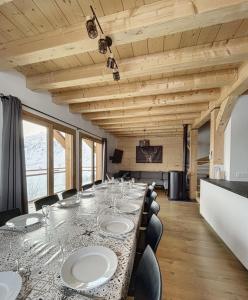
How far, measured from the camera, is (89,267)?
33.1 inches

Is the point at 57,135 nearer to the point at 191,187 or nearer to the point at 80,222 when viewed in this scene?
the point at 80,222

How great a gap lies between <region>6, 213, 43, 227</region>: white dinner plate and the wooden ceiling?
1609mm

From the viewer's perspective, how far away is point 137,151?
776 centimetres

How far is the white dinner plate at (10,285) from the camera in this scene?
65 centimetres

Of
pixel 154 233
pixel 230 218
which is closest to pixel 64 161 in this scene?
pixel 154 233

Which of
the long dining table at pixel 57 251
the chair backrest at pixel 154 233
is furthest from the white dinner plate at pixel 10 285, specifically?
the chair backrest at pixel 154 233

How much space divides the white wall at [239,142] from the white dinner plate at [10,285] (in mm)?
3323

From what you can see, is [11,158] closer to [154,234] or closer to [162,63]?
[154,234]

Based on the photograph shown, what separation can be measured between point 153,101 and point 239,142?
5.61ft

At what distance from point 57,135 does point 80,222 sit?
2.92 metres

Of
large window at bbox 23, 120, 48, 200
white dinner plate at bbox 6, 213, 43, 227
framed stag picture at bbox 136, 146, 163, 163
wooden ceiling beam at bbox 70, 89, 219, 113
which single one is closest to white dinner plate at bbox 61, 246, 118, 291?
white dinner plate at bbox 6, 213, 43, 227

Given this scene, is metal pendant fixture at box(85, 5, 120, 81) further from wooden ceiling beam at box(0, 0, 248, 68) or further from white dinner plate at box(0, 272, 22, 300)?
white dinner plate at box(0, 272, 22, 300)

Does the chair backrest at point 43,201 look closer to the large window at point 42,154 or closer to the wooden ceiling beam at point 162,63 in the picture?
the large window at point 42,154

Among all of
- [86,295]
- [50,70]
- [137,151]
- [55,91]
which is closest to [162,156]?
[137,151]
